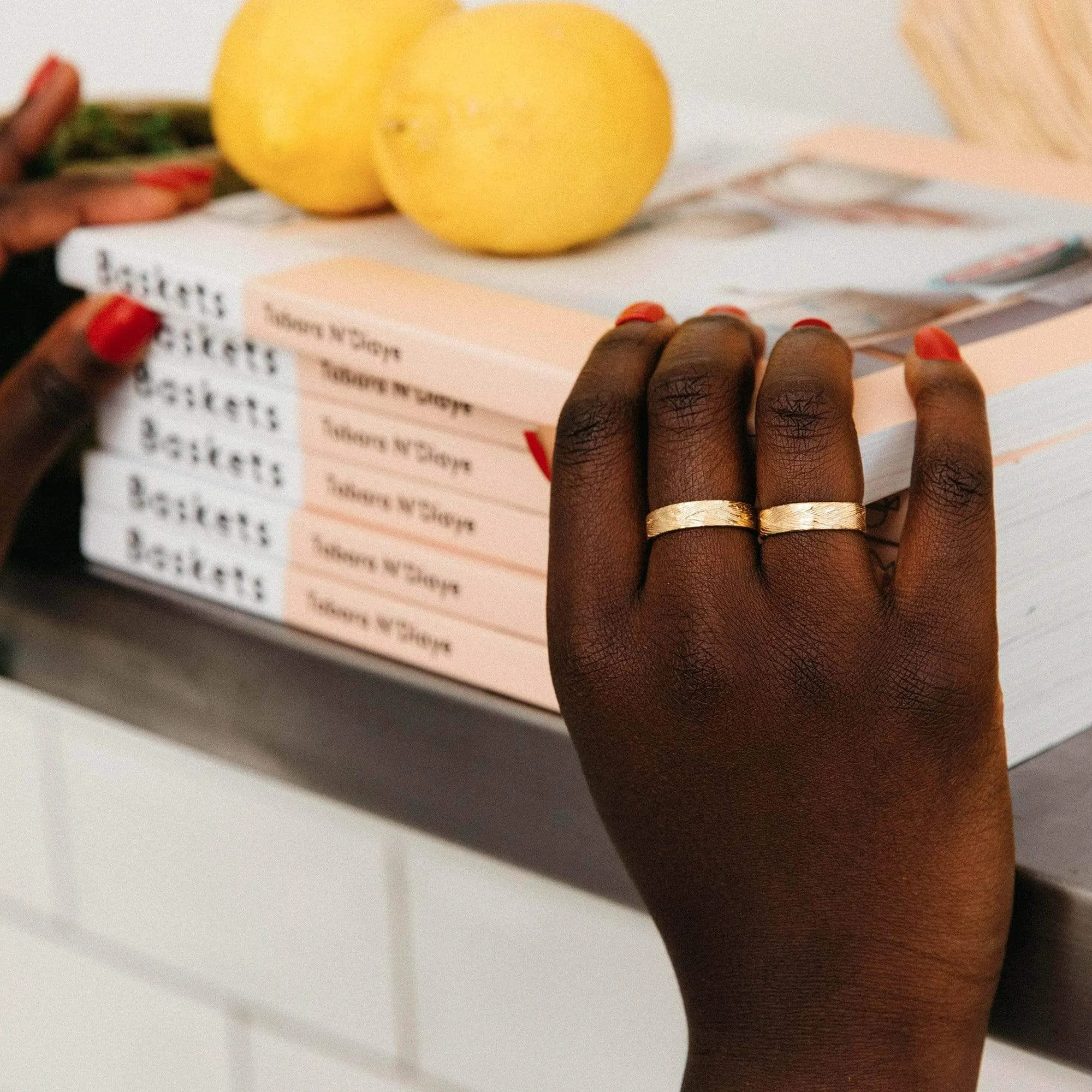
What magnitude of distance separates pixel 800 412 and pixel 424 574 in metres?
0.21

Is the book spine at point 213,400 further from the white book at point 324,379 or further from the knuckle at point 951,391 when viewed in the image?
the knuckle at point 951,391

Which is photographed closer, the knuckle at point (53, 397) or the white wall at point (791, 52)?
the knuckle at point (53, 397)

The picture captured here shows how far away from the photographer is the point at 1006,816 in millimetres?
451

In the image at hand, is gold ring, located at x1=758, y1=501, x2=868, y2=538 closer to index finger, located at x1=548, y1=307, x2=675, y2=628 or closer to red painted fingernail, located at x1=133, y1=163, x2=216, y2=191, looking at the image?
index finger, located at x1=548, y1=307, x2=675, y2=628

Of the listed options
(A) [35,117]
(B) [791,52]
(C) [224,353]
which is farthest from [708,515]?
(B) [791,52]

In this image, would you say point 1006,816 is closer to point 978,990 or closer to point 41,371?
point 978,990

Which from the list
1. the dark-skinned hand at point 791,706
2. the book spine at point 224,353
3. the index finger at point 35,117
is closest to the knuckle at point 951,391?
the dark-skinned hand at point 791,706

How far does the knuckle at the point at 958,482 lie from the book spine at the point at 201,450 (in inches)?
11.3

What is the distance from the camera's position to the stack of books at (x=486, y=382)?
50 centimetres

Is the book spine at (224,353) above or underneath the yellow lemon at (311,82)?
underneath

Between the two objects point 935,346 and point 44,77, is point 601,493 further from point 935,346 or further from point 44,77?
point 44,77

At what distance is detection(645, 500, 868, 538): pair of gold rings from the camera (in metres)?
0.43

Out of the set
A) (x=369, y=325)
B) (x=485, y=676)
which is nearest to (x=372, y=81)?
(x=369, y=325)

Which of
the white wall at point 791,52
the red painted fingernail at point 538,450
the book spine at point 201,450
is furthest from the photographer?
the white wall at point 791,52
